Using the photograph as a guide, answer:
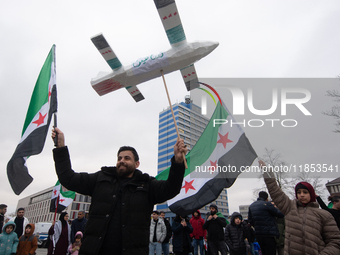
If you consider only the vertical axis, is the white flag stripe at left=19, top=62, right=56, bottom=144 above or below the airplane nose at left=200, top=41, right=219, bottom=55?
below

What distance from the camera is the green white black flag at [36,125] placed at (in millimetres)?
3332

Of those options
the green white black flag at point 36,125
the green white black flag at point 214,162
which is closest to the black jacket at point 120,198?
the green white black flag at point 36,125

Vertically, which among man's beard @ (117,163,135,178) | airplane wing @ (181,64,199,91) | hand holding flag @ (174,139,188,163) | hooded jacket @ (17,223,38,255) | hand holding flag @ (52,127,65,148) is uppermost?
airplane wing @ (181,64,199,91)

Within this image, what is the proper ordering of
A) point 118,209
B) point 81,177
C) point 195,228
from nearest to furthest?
point 118,209, point 81,177, point 195,228

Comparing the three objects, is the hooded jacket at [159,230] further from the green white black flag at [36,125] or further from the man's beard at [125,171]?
the man's beard at [125,171]

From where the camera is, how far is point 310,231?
115 inches

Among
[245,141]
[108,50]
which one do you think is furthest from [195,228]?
[108,50]

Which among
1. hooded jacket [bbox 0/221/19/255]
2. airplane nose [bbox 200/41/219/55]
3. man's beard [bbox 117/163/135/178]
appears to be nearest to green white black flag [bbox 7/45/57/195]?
man's beard [bbox 117/163/135/178]

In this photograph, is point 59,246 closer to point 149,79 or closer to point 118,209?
point 149,79

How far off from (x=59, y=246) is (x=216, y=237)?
4.50 metres

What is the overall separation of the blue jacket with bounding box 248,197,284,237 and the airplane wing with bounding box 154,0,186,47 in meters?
4.02

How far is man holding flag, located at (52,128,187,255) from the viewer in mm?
2186

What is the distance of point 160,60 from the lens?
4.98 meters

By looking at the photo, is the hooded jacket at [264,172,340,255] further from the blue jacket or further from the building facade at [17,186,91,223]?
the building facade at [17,186,91,223]
